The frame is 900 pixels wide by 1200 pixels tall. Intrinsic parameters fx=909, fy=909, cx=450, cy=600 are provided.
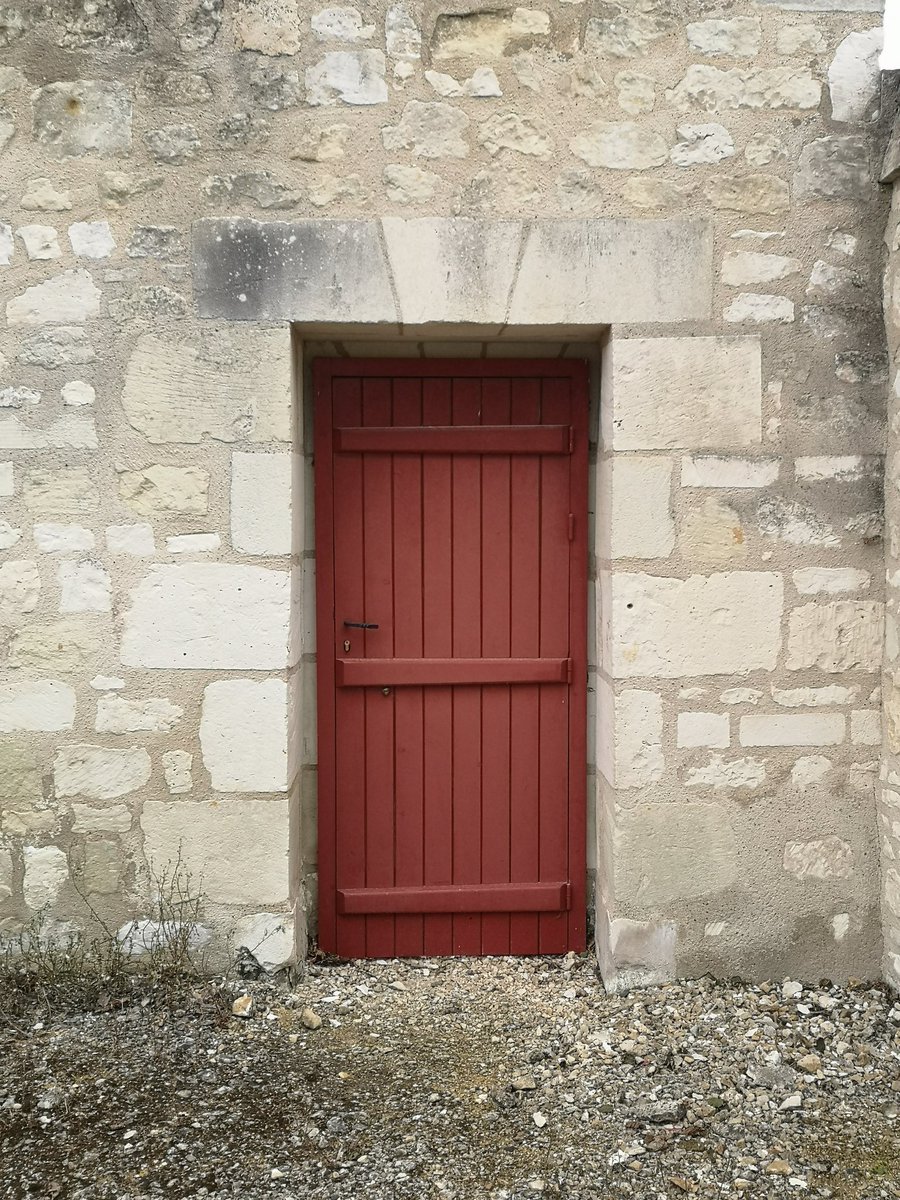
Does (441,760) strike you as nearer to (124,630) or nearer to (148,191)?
(124,630)

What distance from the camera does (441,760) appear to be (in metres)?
3.21

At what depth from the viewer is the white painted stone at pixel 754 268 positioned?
2.83m

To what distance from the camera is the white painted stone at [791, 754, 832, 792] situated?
290cm

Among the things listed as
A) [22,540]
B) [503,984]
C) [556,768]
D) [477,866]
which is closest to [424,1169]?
[503,984]

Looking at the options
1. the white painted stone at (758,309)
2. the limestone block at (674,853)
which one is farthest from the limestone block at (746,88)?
the limestone block at (674,853)

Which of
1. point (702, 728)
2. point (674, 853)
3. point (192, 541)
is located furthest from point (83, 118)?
point (674, 853)

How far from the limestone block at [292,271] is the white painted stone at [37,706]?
4.15 feet

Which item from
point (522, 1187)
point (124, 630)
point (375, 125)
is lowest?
point (522, 1187)

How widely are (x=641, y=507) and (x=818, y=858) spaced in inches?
49.7

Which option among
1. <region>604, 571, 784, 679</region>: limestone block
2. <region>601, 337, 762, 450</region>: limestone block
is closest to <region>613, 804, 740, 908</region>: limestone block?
<region>604, 571, 784, 679</region>: limestone block

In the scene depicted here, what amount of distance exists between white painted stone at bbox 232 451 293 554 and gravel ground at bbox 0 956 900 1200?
1401mm

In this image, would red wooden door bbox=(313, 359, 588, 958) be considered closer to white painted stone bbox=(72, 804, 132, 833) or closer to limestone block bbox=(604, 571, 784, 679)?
limestone block bbox=(604, 571, 784, 679)

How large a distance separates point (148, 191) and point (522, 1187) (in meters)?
2.91

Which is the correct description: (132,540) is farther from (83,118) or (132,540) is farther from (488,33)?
(488,33)
